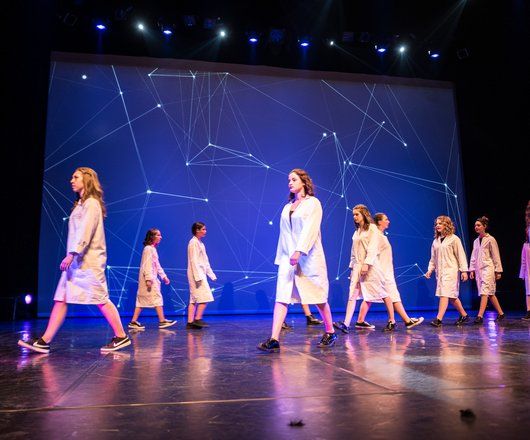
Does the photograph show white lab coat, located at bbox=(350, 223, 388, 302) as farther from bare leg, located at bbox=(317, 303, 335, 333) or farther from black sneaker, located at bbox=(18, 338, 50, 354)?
black sneaker, located at bbox=(18, 338, 50, 354)

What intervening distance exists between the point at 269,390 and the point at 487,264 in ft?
20.7

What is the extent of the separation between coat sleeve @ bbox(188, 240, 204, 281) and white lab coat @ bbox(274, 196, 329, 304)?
9.42ft

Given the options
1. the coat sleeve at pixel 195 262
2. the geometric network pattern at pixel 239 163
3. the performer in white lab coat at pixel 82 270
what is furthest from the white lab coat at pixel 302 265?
the geometric network pattern at pixel 239 163

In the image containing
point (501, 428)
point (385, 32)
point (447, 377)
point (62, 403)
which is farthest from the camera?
point (385, 32)

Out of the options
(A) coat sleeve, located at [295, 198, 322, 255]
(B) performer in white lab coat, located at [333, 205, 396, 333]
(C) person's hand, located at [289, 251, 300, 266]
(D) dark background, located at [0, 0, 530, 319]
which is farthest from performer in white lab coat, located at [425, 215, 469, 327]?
(D) dark background, located at [0, 0, 530, 319]

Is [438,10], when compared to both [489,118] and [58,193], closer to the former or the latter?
[489,118]

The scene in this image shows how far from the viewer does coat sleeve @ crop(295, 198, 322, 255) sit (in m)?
4.64

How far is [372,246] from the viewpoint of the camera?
21.7 feet

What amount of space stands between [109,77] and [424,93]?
676 centimetres

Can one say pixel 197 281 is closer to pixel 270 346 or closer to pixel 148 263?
pixel 148 263

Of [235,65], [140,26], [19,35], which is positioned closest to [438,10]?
[235,65]

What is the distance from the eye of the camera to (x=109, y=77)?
1020cm

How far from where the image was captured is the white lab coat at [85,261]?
15.4 ft

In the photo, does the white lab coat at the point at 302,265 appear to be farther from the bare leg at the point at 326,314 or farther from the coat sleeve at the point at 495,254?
the coat sleeve at the point at 495,254
